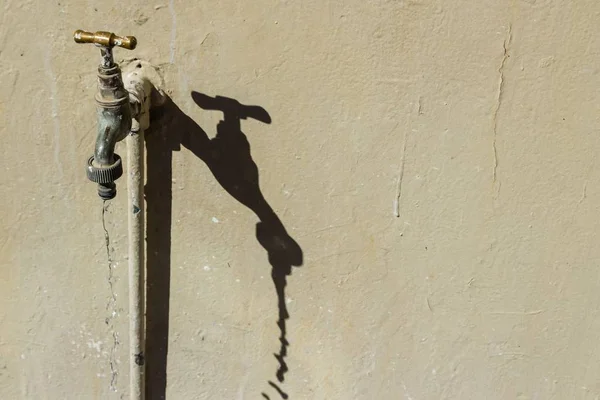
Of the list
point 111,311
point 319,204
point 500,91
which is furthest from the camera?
point 111,311

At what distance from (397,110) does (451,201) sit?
0.60 ft

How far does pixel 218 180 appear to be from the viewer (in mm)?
1159

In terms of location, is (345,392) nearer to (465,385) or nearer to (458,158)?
(465,385)

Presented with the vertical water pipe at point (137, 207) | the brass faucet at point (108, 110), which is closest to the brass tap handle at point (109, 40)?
the brass faucet at point (108, 110)

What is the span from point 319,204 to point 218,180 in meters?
0.18

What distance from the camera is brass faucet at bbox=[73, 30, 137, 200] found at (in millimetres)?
934

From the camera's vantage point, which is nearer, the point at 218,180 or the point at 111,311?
the point at 218,180

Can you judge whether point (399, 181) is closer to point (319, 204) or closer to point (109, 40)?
point (319, 204)

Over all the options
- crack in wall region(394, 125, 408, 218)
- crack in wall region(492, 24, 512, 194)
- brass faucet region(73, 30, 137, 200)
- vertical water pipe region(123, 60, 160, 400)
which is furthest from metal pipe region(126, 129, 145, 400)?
crack in wall region(492, 24, 512, 194)

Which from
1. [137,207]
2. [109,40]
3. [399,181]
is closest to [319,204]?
[399,181]

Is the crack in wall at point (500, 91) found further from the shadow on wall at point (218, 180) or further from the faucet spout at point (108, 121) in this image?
the faucet spout at point (108, 121)

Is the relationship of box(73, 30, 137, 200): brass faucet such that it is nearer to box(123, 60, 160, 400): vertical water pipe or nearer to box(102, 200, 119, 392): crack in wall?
box(123, 60, 160, 400): vertical water pipe

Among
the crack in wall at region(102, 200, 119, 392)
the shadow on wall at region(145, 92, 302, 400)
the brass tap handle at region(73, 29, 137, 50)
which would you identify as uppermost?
the brass tap handle at region(73, 29, 137, 50)

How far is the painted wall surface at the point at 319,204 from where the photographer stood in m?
1.04
